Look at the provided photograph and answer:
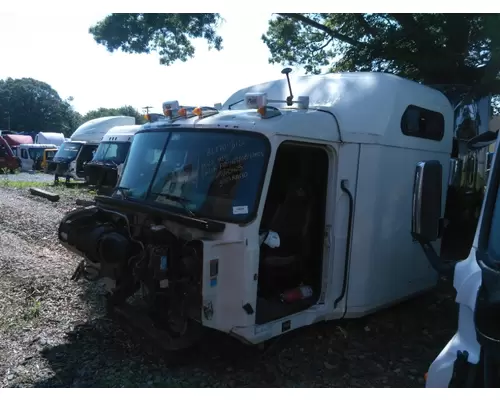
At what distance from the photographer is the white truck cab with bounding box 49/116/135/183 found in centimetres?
1917

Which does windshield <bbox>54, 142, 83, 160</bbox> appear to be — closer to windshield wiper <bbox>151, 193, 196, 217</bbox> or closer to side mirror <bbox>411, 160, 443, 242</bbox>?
windshield wiper <bbox>151, 193, 196, 217</bbox>

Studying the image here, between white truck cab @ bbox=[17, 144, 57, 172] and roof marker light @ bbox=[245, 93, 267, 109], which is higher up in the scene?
roof marker light @ bbox=[245, 93, 267, 109]

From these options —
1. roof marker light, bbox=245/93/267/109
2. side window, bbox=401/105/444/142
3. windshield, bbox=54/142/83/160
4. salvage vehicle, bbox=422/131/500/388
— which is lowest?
windshield, bbox=54/142/83/160

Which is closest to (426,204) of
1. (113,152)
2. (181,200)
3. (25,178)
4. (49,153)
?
(181,200)

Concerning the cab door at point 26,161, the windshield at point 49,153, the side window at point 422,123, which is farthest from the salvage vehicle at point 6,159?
the side window at point 422,123

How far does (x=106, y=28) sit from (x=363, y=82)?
8274 millimetres

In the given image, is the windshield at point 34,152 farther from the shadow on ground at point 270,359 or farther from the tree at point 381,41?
the shadow on ground at point 270,359

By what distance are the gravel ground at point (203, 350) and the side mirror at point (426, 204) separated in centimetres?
188

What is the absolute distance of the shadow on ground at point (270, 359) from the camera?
13.0 ft

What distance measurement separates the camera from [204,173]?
416cm

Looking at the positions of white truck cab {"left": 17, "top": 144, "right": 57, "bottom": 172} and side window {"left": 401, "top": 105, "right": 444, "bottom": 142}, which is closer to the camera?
side window {"left": 401, "top": 105, "right": 444, "bottom": 142}

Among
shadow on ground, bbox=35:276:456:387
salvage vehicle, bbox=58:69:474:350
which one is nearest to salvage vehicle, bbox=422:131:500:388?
salvage vehicle, bbox=58:69:474:350

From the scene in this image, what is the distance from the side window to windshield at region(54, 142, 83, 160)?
17290mm

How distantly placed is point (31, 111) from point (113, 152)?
209 ft
